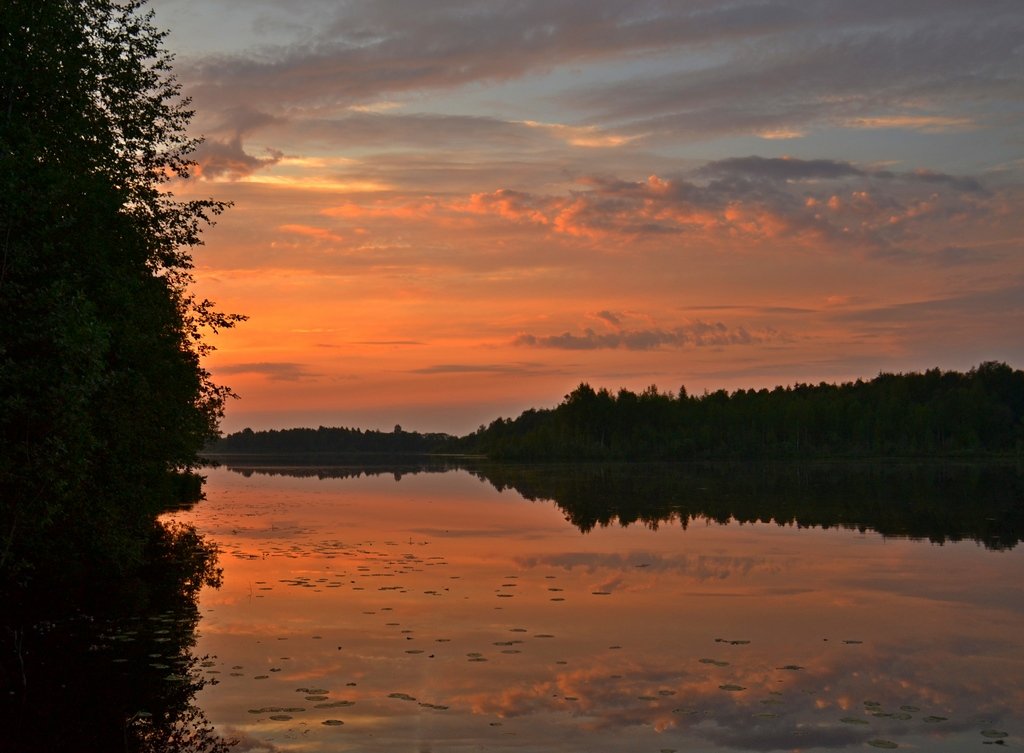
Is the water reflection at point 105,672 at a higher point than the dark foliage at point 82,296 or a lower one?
lower

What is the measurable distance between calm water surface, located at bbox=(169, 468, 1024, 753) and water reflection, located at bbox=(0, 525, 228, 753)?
26.3 inches

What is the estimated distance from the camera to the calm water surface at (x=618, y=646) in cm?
1510

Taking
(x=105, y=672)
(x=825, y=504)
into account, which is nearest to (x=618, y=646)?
(x=105, y=672)

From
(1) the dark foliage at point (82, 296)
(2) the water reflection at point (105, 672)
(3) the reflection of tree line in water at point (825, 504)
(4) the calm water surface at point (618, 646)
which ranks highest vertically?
(1) the dark foliage at point (82, 296)

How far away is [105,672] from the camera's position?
18203mm

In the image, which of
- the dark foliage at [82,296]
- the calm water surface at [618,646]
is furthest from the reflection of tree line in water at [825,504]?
the dark foliage at [82,296]

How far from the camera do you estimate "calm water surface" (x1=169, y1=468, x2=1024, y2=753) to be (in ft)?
49.5

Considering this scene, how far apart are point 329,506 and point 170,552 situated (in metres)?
28.2

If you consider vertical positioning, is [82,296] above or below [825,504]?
above

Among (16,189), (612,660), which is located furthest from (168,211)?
(612,660)

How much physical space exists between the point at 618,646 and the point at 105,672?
390 inches

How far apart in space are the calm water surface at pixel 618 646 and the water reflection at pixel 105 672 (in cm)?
67

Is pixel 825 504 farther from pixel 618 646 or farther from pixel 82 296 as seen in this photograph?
pixel 82 296

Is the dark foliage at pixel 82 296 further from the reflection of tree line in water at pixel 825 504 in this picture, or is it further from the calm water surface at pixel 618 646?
the reflection of tree line in water at pixel 825 504
